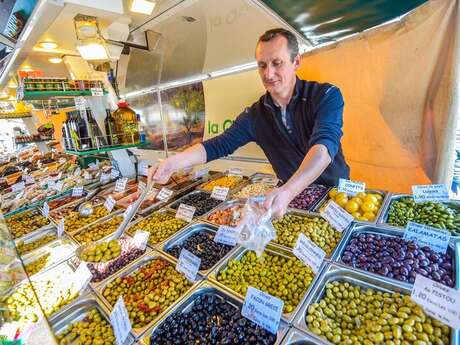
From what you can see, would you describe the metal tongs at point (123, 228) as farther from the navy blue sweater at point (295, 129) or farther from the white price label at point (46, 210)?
the white price label at point (46, 210)

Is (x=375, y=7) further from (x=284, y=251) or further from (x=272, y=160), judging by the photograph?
(x=284, y=251)

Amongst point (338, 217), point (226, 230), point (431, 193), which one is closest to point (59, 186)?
point (226, 230)

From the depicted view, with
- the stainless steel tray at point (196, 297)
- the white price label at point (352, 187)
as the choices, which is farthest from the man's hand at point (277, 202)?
the white price label at point (352, 187)

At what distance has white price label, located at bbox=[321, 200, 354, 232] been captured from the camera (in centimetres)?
167

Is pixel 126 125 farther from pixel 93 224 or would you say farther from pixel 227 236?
pixel 227 236

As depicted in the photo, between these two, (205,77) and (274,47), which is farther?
(205,77)

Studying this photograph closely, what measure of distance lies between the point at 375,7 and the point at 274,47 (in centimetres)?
91

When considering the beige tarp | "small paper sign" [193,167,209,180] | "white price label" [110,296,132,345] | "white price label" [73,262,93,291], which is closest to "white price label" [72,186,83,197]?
"small paper sign" [193,167,209,180]

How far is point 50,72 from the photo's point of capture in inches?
217

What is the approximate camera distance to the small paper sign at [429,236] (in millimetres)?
1329

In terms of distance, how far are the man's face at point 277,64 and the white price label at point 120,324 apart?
1.91 meters

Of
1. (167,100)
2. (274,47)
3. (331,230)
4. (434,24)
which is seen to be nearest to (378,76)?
(434,24)

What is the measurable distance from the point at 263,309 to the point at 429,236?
1.10 meters

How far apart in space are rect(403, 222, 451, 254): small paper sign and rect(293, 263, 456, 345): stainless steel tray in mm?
394
